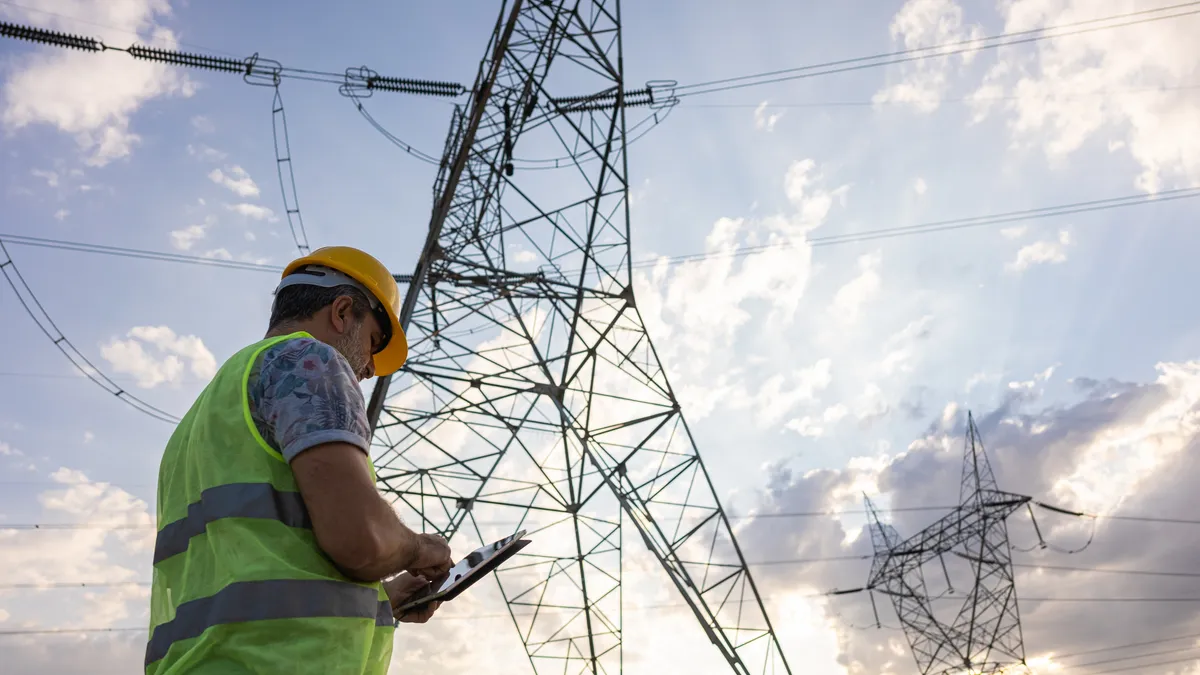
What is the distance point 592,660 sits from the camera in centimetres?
1231

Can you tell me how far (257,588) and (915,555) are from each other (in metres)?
26.5

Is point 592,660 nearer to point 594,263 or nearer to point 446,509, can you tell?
point 446,509

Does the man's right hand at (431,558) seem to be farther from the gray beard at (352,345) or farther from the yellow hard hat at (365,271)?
the yellow hard hat at (365,271)

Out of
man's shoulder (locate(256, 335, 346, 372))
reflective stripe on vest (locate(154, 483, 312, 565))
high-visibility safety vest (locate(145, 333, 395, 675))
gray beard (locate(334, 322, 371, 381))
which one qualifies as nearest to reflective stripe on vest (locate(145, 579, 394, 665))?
high-visibility safety vest (locate(145, 333, 395, 675))

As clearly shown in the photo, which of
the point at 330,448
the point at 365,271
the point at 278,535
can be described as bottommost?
the point at 278,535

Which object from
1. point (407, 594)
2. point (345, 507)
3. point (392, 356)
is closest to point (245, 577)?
point (345, 507)

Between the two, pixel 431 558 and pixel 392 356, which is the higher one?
pixel 392 356

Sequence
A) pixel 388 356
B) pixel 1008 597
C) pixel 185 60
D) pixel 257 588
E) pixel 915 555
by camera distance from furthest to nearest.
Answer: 1. pixel 915 555
2. pixel 1008 597
3. pixel 185 60
4. pixel 388 356
5. pixel 257 588

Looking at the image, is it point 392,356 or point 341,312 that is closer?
point 341,312

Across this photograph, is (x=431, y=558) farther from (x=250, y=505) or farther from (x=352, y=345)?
(x=352, y=345)

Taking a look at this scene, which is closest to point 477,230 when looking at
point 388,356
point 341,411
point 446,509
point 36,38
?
point 446,509

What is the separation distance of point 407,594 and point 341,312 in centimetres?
65

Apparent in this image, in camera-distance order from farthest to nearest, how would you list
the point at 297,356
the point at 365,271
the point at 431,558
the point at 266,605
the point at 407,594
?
the point at 365,271, the point at 407,594, the point at 431,558, the point at 297,356, the point at 266,605

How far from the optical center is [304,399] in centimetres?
143
